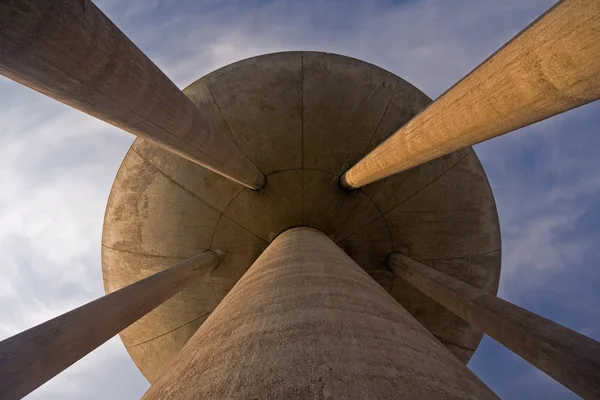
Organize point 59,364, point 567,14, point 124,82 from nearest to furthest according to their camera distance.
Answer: point 567,14, point 124,82, point 59,364

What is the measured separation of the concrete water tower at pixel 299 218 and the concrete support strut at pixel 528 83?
29 mm

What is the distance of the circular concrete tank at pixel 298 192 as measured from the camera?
14.4m

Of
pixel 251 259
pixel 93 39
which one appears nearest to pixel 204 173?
pixel 251 259

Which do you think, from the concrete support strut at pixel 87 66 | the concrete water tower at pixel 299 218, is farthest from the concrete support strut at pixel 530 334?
the concrete support strut at pixel 87 66

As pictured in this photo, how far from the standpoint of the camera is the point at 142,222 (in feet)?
50.6

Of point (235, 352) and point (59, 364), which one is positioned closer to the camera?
point (235, 352)

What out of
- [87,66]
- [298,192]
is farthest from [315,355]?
[298,192]

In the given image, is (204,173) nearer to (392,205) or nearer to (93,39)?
(392,205)

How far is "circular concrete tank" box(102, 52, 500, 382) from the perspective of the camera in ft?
47.2

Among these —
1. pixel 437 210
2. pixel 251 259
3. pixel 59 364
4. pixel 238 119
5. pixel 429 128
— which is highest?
pixel 238 119

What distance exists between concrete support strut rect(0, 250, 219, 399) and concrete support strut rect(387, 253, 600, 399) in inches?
333

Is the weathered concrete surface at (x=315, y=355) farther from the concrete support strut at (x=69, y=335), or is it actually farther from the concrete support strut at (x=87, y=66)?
the concrete support strut at (x=69, y=335)

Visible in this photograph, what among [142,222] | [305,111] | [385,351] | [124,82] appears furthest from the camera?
[142,222]

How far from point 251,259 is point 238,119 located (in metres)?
5.43
